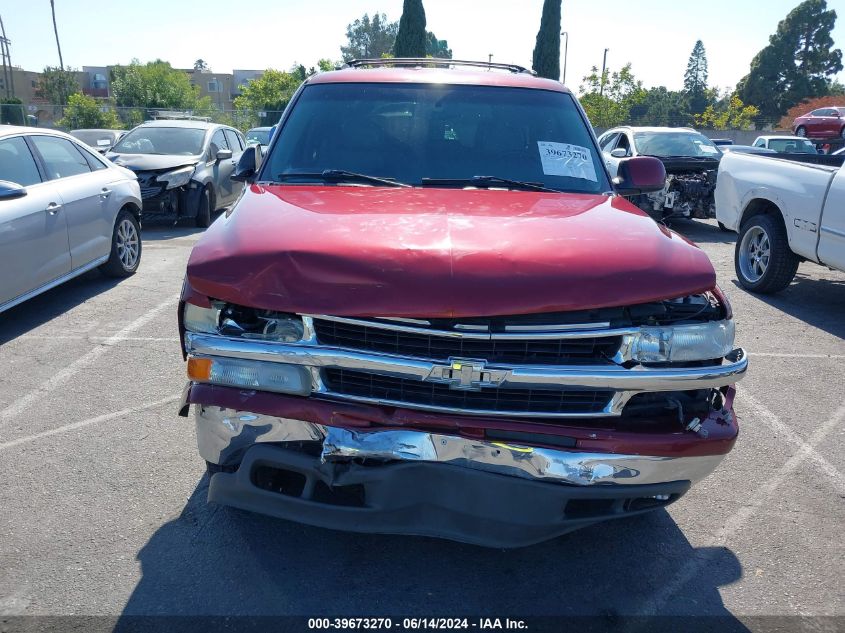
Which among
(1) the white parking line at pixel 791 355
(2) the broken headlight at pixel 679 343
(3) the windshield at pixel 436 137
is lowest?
(1) the white parking line at pixel 791 355

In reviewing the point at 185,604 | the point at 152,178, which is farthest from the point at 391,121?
the point at 152,178

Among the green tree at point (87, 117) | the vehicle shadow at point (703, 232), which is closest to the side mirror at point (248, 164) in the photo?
the vehicle shadow at point (703, 232)

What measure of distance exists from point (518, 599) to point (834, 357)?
4.37 meters

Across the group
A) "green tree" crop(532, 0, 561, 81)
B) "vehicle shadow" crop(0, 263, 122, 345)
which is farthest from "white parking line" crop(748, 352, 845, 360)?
"green tree" crop(532, 0, 561, 81)

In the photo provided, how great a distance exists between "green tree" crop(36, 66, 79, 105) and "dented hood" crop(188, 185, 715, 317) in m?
62.8

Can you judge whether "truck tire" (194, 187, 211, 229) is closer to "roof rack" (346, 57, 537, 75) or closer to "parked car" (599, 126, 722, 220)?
"parked car" (599, 126, 722, 220)

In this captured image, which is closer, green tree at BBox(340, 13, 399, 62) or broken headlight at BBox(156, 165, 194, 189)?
broken headlight at BBox(156, 165, 194, 189)

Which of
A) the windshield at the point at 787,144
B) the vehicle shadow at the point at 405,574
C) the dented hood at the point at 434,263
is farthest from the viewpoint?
the windshield at the point at 787,144

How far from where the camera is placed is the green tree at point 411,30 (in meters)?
32.4

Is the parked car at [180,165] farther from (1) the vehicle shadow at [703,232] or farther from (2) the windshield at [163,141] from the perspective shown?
(1) the vehicle shadow at [703,232]

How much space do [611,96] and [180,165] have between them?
2830 centimetres

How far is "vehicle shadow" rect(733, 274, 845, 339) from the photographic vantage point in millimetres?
6802

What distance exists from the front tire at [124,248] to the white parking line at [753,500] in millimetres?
6184

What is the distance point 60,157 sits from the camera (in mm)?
6609
